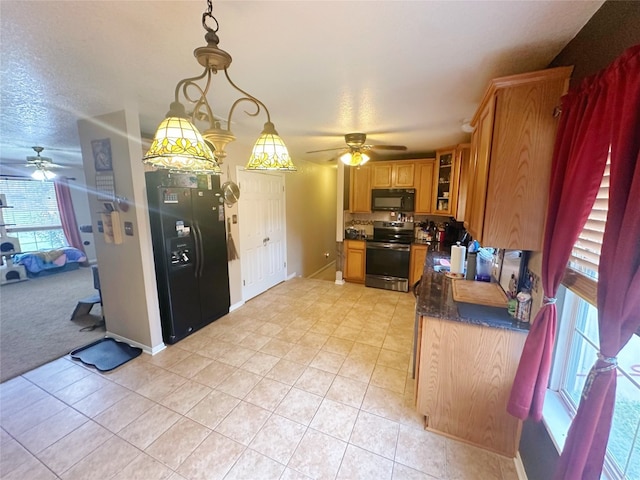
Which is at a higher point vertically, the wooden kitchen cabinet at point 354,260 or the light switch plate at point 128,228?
the light switch plate at point 128,228

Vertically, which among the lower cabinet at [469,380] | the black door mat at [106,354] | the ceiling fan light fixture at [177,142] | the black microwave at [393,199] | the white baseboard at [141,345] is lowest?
the black door mat at [106,354]

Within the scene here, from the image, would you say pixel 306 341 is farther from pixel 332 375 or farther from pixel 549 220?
pixel 549 220

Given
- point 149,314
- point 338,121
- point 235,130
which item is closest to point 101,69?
point 235,130

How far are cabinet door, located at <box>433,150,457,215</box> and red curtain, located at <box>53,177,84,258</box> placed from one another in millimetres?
8217

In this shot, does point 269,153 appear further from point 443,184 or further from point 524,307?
point 443,184

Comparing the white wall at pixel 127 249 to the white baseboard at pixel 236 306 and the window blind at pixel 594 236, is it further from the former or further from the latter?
the window blind at pixel 594 236

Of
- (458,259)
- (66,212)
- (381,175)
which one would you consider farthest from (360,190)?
(66,212)

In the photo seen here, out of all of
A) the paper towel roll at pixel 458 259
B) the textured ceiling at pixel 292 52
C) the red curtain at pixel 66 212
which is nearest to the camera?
the textured ceiling at pixel 292 52

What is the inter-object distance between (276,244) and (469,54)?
12.5 feet

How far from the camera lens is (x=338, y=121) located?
2.57 m

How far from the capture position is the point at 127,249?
2.63 m

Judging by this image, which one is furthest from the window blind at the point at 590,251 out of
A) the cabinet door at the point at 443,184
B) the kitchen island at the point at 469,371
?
the cabinet door at the point at 443,184

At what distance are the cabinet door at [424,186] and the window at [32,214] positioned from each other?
8.16 meters

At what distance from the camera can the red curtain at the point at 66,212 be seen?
20.3 feet
